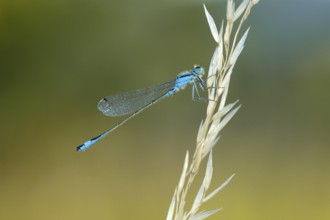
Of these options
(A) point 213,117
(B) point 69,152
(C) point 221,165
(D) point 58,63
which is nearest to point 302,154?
(C) point 221,165

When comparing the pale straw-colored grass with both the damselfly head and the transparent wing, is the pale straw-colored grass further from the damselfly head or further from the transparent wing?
the transparent wing

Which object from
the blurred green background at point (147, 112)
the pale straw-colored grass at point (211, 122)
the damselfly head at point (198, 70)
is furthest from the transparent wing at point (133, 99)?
the blurred green background at point (147, 112)

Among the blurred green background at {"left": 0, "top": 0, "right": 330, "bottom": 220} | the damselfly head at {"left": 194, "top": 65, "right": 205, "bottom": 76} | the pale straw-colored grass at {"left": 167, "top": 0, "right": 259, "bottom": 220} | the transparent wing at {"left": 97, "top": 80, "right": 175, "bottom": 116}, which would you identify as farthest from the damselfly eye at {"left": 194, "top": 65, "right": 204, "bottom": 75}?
the blurred green background at {"left": 0, "top": 0, "right": 330, "bottom": 220}

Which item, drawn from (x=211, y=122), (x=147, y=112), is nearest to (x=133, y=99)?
(x=211, y=122)

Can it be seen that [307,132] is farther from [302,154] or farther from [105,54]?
[105,54]

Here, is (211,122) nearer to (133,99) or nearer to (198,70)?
(198,70)

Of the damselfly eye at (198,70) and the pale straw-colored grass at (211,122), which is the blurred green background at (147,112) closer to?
the damselfly eye at (198,70)

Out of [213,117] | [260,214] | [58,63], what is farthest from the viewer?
[58,63]
